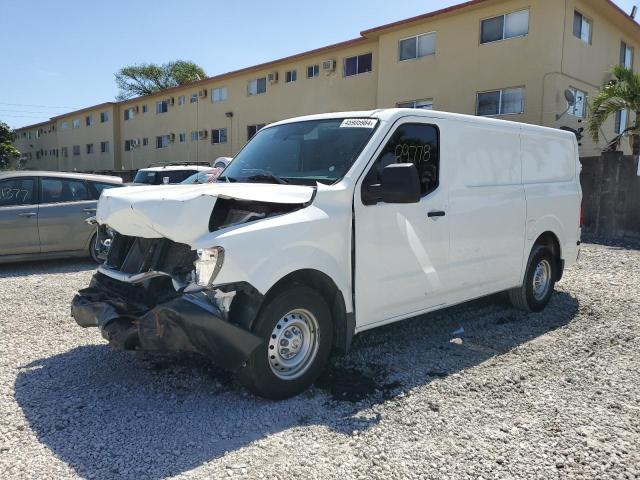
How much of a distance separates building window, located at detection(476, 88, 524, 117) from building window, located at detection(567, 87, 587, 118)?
65.6 inches

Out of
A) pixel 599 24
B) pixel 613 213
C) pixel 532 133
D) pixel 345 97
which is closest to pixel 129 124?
pixel 345 97

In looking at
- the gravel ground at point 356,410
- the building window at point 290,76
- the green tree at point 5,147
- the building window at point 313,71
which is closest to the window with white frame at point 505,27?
the building window at point 313,71

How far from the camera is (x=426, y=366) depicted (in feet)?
14.7

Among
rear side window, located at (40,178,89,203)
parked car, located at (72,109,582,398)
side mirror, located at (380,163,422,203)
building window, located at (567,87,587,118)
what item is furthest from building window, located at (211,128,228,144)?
side mirror, located at (380,163,422,203)

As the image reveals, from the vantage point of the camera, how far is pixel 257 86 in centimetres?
2745

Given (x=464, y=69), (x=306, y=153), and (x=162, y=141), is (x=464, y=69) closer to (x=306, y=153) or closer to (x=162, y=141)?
(x=306, y=153)

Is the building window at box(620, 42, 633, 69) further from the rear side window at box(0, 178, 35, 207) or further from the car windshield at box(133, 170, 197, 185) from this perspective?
the rear side window at box(0, 178, 35, 207)

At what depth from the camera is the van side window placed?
4.21 metres

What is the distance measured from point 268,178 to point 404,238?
1228mm

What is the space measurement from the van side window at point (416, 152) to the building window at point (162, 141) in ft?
110

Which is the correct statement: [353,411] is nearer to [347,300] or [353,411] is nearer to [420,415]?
[420,415]

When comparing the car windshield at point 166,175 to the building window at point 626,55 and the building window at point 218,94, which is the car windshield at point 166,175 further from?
the building window at point 218,94

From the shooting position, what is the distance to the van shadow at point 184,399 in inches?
122

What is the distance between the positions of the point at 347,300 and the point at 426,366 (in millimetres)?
1087
